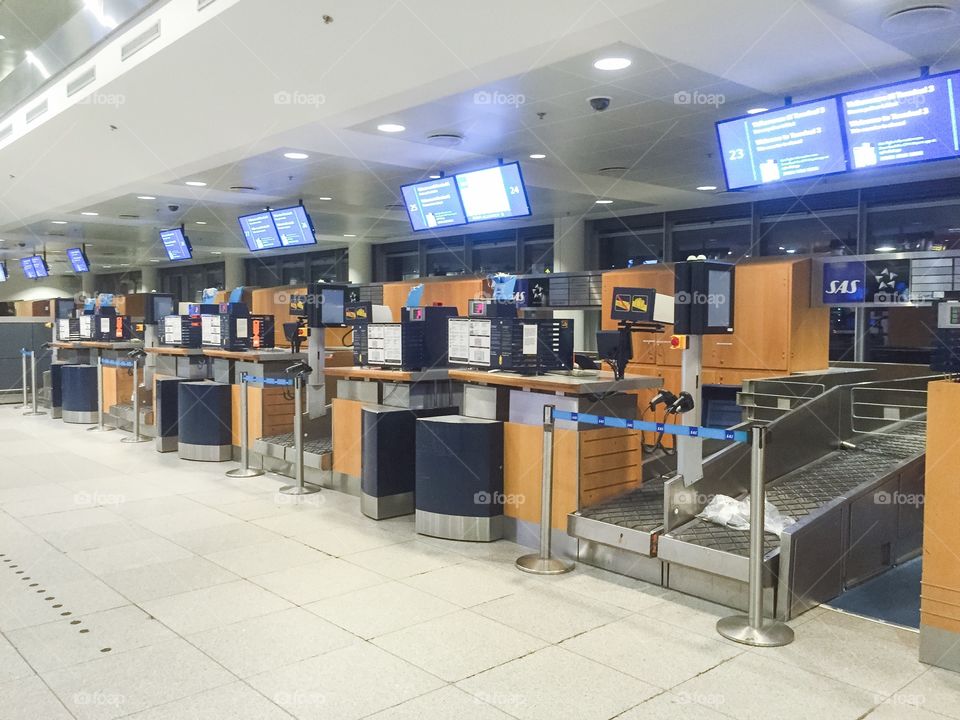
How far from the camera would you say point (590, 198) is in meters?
9.71

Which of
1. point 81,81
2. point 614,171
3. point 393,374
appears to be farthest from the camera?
point 614,171

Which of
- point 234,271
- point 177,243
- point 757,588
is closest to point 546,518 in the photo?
point 757,588

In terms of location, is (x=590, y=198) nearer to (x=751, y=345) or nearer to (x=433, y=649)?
(x=751, y=345)

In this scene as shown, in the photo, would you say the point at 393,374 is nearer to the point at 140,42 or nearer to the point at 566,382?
the point at 566,382

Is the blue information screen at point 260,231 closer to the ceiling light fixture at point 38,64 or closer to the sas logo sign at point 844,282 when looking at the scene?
the ceiling light fixture at point 38,64

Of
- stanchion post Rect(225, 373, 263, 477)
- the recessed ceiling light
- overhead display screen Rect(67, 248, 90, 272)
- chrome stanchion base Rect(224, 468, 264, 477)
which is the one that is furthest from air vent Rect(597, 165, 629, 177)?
overhead display screen Rect(67, 248, 90, 272)

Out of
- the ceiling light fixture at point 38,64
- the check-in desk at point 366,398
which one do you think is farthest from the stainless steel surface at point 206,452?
the ceiling light fixture at point 38,64

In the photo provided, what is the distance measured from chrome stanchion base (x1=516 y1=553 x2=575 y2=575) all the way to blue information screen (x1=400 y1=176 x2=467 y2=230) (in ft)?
13.4

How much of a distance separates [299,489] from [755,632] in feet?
13.4

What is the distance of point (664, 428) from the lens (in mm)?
3852

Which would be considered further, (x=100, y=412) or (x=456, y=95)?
(x=100, y=412)

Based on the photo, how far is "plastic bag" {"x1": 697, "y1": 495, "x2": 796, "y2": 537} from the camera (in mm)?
4262

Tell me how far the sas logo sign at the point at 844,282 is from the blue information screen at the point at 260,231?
22.6 feet

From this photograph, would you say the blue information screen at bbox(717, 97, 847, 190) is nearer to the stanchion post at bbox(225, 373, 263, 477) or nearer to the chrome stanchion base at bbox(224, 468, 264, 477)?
the stanchion post at bbox(225, 373, 263, 477)
